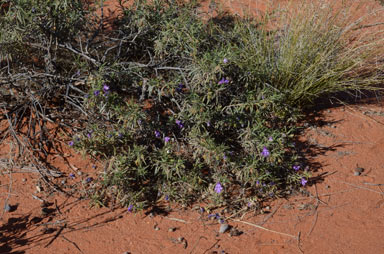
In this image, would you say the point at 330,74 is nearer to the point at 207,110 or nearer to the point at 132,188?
the point at 207,110

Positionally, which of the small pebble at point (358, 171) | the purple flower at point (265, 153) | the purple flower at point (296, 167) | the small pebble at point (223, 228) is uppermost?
the purple flower at point (265, 153)

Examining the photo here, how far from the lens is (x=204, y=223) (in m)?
2.72

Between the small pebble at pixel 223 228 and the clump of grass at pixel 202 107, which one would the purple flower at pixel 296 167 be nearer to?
the clump of grass at pixel 202 107

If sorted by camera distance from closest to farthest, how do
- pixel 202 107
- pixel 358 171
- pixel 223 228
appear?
pixel 223 228, pixel 202 107, pixel 358 171

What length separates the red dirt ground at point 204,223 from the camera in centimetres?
255

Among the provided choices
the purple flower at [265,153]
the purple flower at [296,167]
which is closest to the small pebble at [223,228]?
the purple flower at [265,153]

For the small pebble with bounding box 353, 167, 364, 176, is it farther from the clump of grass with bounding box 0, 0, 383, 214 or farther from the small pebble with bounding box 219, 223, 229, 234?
the small pebble with bounding box 219, 223, 229, 234

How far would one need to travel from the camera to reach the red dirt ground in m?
2.55

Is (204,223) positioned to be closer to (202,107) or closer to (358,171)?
(202,107)

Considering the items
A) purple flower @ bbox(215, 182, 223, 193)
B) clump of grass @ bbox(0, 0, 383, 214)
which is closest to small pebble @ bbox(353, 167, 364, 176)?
clump of grass @ bbox(0, 0, 383, 214)

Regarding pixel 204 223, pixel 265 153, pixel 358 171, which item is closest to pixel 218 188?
pixel 204 223

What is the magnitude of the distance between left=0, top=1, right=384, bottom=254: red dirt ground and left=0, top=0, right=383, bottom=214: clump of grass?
137mm

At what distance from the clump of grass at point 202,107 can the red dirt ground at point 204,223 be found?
14 centimetres

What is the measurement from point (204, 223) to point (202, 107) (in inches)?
33.3
